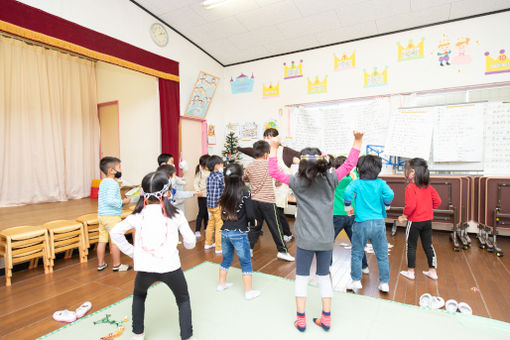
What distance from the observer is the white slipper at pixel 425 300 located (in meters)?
2.13

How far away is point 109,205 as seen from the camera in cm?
300

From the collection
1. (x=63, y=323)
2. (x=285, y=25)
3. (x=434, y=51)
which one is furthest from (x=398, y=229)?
(x=63, y=323)

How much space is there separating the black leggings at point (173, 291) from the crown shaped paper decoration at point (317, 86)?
438cm

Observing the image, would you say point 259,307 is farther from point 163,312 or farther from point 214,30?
point 214,30

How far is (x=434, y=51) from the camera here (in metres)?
4.23

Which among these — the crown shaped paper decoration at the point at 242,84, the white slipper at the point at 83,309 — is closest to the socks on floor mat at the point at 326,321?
the white slipper at the point at 83,309

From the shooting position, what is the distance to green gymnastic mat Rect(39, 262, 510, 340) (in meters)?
1.80

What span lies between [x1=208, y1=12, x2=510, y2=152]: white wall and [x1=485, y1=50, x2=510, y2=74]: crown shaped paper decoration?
0.16 feet

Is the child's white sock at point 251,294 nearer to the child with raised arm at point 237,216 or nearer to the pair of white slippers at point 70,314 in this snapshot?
the child with raised arm at point 237,216

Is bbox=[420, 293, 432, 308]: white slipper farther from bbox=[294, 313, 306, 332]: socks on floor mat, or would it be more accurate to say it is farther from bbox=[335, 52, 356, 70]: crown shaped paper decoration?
bbox=[335, 52, 356, 70]: crown shaped paper decoration

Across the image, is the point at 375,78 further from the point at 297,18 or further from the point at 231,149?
the point at 231,149

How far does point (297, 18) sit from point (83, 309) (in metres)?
4.64

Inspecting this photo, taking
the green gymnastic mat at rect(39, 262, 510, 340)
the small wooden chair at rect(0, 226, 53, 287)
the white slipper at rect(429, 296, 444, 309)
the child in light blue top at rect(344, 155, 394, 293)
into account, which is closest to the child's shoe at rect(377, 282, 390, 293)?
the child in light blue top at rect(344, 155, 394, 293)

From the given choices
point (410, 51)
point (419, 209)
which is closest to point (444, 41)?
point (410, 51)
